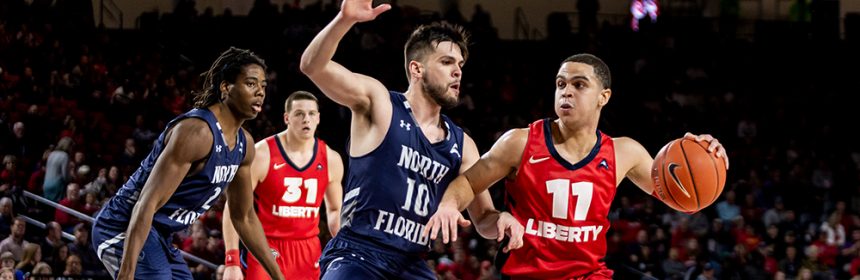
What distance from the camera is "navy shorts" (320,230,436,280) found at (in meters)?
4.69

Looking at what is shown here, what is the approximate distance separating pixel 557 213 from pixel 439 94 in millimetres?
729

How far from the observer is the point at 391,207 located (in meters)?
4.79

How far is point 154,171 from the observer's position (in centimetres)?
506

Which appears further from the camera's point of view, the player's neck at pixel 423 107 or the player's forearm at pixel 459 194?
the player's neck at pixel 423 107

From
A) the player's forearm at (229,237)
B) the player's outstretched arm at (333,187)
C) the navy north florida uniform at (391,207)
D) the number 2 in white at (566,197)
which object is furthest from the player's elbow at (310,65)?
the player's outstretched arm at (333,187)

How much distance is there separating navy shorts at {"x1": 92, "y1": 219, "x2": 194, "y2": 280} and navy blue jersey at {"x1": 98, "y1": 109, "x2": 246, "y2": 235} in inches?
1.7

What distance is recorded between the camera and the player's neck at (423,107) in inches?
197

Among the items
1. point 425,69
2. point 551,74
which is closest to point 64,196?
point 425,69

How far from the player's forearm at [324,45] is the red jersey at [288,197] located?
10.3ft

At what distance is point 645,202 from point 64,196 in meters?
6.35

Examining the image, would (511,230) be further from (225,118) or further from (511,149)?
(225,118)

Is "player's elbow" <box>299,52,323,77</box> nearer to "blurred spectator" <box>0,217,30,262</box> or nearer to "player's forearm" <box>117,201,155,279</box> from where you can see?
"player's forearm" <box>117,201,155,279</box>

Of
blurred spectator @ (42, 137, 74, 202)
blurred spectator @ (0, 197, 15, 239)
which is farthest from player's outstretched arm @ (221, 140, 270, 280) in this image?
blurred spectator @ (42, 137, 74, 202)

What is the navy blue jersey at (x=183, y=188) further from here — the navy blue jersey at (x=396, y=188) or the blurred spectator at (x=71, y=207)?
the blurred spectator at (x=71, y=207)
